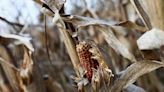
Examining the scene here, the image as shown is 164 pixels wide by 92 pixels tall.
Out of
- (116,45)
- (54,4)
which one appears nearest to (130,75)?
(116,45)

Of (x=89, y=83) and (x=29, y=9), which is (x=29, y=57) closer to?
(x=89, y=83)

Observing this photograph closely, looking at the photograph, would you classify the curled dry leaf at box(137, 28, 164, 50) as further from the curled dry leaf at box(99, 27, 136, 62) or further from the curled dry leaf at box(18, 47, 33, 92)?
the curled dry leaf at box(18, 47, 33, 92)

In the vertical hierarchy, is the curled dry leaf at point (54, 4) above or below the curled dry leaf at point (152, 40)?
above

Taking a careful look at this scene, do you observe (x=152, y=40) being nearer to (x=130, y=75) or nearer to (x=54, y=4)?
(x=130, y=75)

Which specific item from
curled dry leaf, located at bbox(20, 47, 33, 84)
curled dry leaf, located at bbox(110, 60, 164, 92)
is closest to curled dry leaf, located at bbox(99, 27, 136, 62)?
curled dry leaf, located at bbox(110, 60, 164, 92)

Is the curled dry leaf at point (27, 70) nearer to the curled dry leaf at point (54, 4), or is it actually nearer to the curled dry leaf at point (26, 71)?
the curled dry leaf at point (26, 71)

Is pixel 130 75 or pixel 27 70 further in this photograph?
pixel 27 70

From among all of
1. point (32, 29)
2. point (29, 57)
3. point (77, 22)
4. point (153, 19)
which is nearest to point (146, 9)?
point (153, 19)

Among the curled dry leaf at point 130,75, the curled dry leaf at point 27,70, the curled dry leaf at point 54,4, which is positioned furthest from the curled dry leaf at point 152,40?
the curled dry leaf at point 27,70
